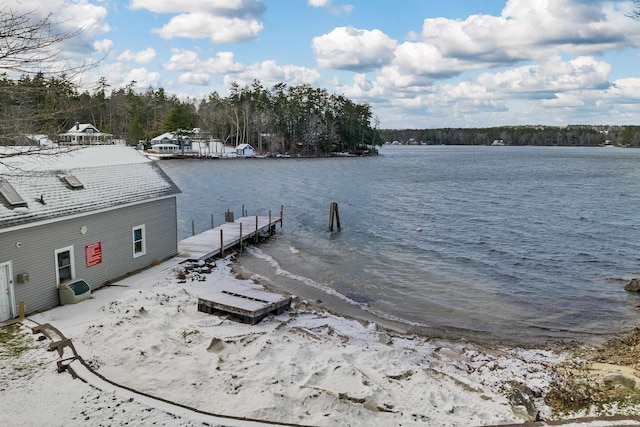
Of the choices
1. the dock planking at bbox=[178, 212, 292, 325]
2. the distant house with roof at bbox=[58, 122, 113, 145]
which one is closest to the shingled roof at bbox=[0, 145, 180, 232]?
the distant house with roof at bbox=[58, 122, 113, 145]

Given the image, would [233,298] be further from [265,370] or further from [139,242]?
[139,242]

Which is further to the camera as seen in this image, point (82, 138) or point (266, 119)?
point (266, 119)

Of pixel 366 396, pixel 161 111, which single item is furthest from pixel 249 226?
pixel 161 111

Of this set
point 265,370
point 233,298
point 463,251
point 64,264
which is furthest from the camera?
point 463,251

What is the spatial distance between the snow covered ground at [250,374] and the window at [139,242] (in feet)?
12.4

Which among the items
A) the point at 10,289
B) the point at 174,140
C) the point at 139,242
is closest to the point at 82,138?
the point at 139,242

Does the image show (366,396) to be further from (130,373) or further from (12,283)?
(12,283)

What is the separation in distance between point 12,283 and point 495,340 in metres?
14.7

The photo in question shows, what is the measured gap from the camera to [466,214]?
43.2 meters

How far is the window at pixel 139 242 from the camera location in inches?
786

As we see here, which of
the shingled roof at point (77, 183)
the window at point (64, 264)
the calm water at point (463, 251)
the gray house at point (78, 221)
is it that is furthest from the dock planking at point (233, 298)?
the window at point (64, 264)

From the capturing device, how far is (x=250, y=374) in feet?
37.1

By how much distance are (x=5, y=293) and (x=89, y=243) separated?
346 centimetres

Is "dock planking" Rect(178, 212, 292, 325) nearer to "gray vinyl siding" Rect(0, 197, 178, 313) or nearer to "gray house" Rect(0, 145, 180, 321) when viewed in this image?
"gray house" Rect(0, 145, 180, 321)
